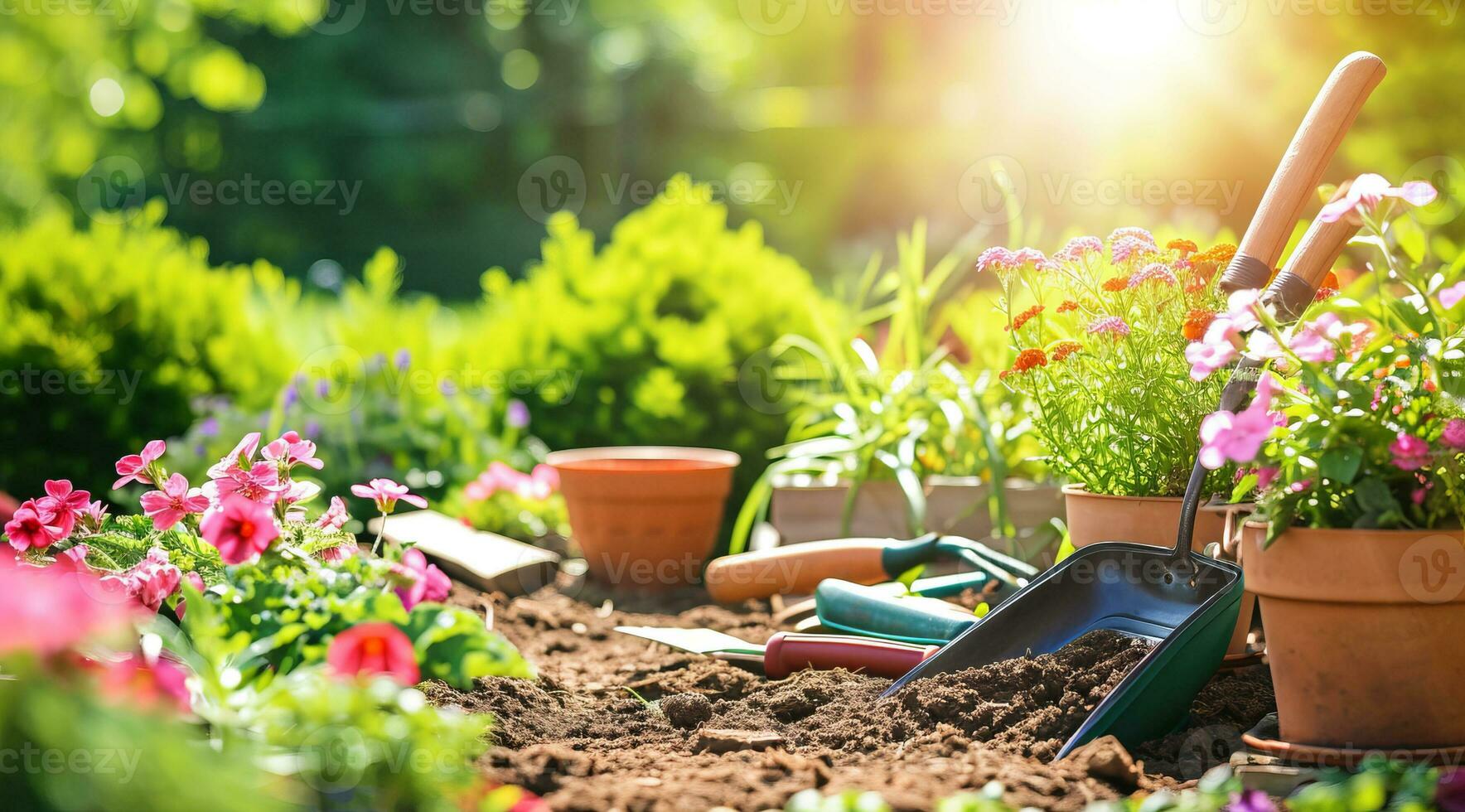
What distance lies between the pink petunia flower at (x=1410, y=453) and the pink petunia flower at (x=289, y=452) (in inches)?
63.0

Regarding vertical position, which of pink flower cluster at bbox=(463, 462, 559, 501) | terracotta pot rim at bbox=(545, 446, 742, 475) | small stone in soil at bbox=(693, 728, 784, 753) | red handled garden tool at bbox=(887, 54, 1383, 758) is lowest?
pink flower cluster at bbox=(463, 462, 559, 501)

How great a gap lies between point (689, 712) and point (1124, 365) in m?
1.03

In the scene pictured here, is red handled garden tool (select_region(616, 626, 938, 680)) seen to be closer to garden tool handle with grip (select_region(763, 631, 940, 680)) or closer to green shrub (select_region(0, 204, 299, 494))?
garden tool handle with grip (select_region(763, 631, 940, 680))

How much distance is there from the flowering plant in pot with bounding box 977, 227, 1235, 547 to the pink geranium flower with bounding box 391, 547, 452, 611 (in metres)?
1.10

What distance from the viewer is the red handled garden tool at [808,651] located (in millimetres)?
1983

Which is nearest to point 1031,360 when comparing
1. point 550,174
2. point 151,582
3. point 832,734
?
point 832,734

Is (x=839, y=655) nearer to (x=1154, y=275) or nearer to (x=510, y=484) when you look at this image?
(x=1154, y=275)

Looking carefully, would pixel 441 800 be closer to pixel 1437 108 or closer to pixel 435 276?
pixel 1437 108

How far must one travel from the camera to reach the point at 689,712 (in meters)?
1.83

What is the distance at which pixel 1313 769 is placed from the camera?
1.38 meters

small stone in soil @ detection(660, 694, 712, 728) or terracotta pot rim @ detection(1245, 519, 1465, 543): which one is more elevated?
terracotta pot rim @ detection(1245, 519, 1465, 543)

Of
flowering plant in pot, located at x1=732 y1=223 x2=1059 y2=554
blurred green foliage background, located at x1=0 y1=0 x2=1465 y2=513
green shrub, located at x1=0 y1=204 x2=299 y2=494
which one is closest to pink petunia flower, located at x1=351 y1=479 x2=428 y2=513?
flowering plant in pot, located at x1=732 y1=223 x2=1059 y2=554

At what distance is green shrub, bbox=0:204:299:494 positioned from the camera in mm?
3748
